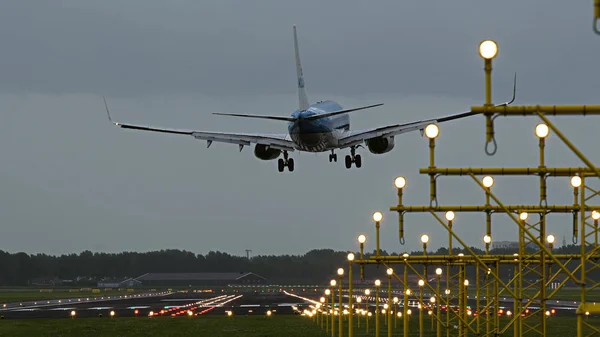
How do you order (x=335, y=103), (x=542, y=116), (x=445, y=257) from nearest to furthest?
(x=542, y=116) < (x=445, y=257) < (x=335, y=103)

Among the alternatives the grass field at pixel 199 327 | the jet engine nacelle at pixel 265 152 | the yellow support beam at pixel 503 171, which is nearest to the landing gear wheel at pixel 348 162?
the jet engine nacelle at pixel 265 152

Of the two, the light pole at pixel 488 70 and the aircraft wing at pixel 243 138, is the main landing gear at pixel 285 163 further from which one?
the light pole at pixel 488 70

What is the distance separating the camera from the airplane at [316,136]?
101 m

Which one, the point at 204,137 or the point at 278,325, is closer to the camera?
the point at 278,325

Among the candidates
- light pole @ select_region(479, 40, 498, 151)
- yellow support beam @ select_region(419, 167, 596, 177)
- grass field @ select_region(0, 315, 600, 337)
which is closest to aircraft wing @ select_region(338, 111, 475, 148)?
grass field @ select_region(0, 315, 600, 337)

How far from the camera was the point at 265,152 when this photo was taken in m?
108

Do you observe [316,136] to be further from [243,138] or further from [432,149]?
[432,149]

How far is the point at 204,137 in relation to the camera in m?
105

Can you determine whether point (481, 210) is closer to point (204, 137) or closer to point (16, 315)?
point (204, 137)

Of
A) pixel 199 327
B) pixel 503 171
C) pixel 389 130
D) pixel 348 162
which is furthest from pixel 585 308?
pixel 348 162

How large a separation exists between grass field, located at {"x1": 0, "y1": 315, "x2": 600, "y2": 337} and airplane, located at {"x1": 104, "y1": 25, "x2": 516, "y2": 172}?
51.4 feet

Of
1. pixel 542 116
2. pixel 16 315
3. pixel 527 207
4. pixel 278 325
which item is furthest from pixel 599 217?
pixel 16 315

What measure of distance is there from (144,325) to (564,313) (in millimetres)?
45959

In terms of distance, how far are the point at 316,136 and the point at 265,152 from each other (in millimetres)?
7688
